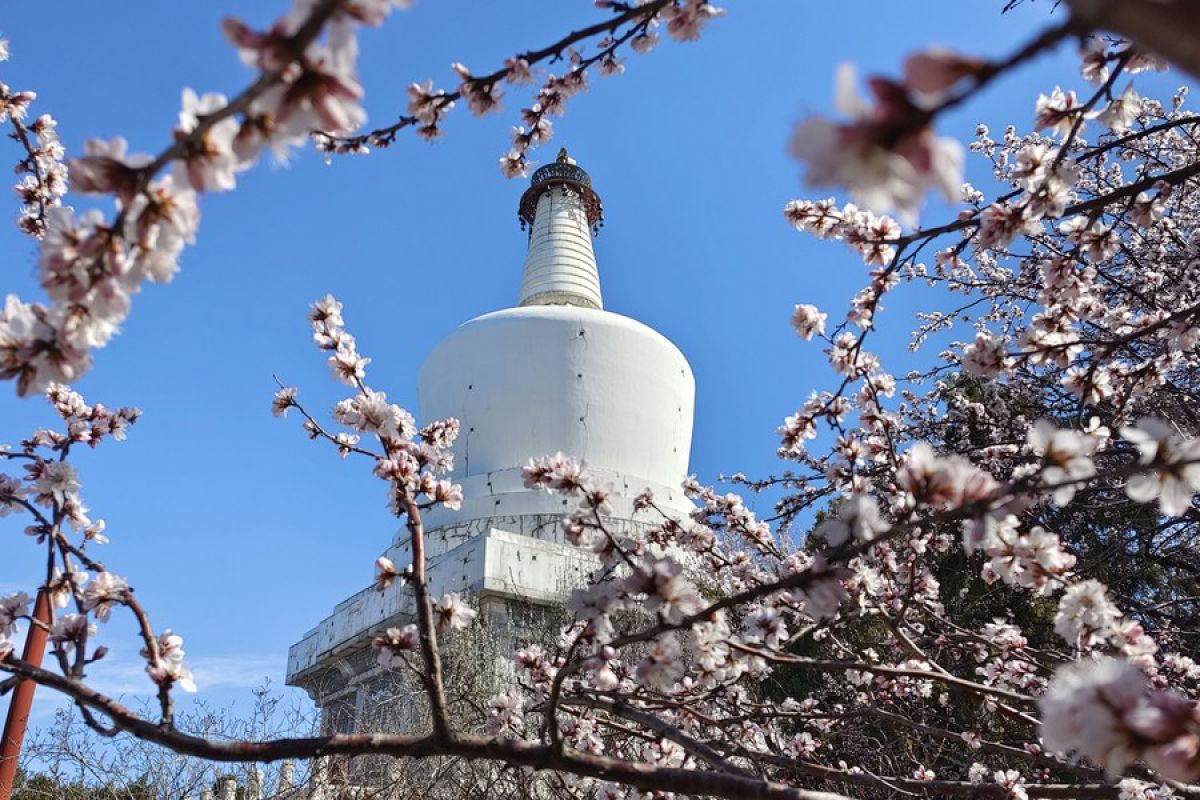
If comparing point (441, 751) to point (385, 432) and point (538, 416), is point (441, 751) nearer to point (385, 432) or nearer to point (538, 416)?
point (385, 432)

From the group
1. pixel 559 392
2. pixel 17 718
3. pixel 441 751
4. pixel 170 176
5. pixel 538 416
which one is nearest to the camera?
pixel 170 176

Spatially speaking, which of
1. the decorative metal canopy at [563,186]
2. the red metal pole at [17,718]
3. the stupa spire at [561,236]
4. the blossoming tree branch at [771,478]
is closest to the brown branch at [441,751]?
the blossoming tree branch at [771,478]

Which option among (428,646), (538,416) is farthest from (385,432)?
(538,416)

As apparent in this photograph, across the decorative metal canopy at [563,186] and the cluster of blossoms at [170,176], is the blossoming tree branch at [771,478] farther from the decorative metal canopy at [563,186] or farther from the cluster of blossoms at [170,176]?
the decorative metal canopy at [563,186]

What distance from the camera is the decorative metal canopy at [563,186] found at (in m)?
19.7

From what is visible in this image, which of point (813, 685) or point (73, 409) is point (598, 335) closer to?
point (813, 685)

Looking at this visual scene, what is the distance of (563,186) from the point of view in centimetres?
1969

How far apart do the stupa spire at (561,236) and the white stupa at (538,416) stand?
5 cm

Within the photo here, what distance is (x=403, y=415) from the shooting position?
2.88 metres

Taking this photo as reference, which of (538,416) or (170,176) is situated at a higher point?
(538,416)

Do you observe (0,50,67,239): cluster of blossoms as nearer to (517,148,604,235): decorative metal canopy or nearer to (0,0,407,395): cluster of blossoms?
(0,0,407,395): cluster of blossoms

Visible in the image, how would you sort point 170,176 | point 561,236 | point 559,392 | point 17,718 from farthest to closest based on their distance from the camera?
point 561,236, point 559,392, point 17,718, point 170,176

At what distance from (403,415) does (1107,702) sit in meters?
2.28

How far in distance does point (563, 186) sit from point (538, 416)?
6692 millimetres
